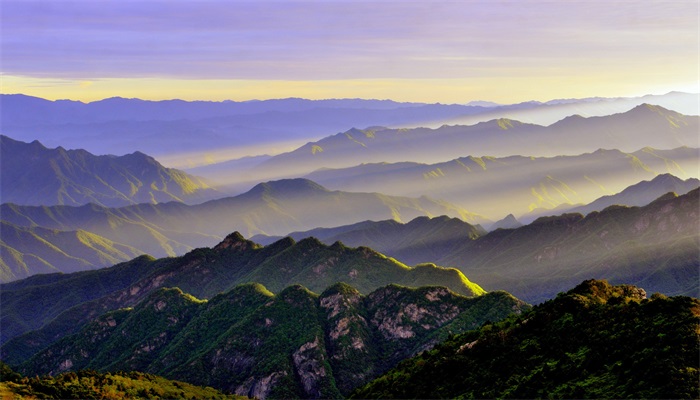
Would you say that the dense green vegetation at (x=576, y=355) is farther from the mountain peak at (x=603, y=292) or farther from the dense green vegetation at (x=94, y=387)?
the dense green vegetation at (x=94, y=387)

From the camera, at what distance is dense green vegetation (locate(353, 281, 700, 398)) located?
→ 85.6 metres

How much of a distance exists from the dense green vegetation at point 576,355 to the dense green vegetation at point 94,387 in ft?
116

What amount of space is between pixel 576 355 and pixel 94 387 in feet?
223

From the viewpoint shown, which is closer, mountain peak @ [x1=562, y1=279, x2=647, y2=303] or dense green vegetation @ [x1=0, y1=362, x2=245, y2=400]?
dense green vegetation @ [x1=0, y1=362, x2=245, y2=400]

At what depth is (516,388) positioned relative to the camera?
94.9 m

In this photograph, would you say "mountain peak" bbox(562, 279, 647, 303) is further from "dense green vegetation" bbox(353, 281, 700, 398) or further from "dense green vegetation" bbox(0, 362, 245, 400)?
"dense green vegetation" bbox(0, 362, 245, 400)

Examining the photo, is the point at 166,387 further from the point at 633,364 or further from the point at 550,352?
the point at 633,364

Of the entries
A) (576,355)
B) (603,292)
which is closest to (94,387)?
(576,355)

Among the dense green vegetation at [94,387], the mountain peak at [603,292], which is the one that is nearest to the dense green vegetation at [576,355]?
the mountain peak at [603,292]

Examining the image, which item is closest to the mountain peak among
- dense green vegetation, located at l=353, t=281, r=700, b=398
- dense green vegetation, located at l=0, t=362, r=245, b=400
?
dense green vegetation, located at l=353, t=281, r=700, b=398

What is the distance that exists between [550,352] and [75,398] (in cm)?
6295

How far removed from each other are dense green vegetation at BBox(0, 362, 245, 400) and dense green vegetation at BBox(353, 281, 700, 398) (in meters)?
35.3

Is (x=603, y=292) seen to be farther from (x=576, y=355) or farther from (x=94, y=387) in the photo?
(x=94, y=387)

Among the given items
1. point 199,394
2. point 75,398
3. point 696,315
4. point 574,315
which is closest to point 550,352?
point 574,315
